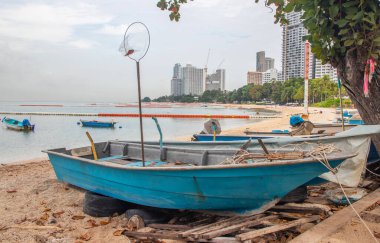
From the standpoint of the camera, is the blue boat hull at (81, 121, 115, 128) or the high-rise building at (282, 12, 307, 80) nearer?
the blue boat hull at (81, 121, 115, 128)

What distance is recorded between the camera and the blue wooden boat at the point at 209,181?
4027 millimetres

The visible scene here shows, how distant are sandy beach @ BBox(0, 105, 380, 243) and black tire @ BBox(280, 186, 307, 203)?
33.6 inches

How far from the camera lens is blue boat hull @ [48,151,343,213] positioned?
405 cm

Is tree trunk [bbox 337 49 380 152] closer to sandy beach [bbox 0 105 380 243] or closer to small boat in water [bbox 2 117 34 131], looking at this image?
sandy beach [bbox 0 105 380 243]

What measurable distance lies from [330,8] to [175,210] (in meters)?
3.35

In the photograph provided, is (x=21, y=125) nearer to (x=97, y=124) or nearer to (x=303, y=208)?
(x=97, y=124)

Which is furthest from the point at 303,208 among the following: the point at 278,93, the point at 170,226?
the point at 278,93

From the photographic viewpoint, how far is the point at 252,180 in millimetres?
4121

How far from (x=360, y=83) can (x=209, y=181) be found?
230 centimetres

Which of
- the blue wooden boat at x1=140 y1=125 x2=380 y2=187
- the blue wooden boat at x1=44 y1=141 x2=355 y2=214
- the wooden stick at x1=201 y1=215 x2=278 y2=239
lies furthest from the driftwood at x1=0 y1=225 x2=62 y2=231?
the blue wooden boat at x1=140 y1=125 x2=380 y2=187

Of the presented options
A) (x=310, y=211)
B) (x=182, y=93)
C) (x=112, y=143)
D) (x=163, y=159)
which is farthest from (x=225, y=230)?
(x=182, y=93)

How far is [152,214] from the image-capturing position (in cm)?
496

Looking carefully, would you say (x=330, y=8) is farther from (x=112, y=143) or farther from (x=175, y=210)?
(x=112, y=143)

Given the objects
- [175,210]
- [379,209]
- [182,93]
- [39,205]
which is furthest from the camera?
[182,93]
